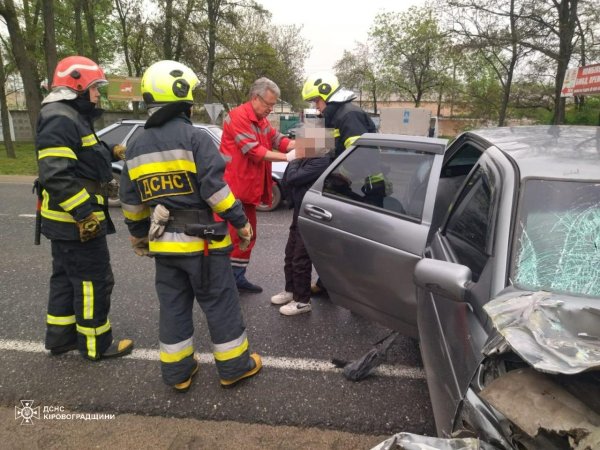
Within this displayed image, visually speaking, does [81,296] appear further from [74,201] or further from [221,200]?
[221,200]

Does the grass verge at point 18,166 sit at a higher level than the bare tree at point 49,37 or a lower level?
lower

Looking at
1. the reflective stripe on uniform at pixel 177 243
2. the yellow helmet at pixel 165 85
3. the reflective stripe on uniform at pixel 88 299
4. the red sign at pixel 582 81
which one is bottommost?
the reflective stripe on uniform at pixel 88 299

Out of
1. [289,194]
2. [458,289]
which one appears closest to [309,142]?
[289,194]

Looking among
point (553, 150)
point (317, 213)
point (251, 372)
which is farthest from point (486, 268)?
point (251, 372)

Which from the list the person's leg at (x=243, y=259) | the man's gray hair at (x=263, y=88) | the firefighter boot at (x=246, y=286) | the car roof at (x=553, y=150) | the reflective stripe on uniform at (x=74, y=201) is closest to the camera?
the car roof at (x=553, y=150)

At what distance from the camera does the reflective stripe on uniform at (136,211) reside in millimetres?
2525

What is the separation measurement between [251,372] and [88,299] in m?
1.12

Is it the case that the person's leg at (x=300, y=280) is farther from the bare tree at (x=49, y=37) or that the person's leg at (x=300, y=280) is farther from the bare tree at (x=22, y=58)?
the bare tree at (x=22, y=58)

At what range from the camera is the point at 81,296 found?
8.89ft

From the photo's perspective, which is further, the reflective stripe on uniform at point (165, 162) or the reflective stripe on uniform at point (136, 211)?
the reflective stripe on uniform at point (136, 211)

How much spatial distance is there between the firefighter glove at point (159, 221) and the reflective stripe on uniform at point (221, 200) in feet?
0.78

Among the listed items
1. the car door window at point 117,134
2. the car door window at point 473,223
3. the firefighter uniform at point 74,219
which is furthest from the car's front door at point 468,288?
the car door window at point 117,134

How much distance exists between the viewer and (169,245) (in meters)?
2.40

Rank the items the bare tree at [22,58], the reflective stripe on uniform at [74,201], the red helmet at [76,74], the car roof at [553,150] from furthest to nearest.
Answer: the bare tree at [22,58] < the red helmet at [76,74] < the reflective stripe on uniform at [74,201] < the car roof at [553,150]
